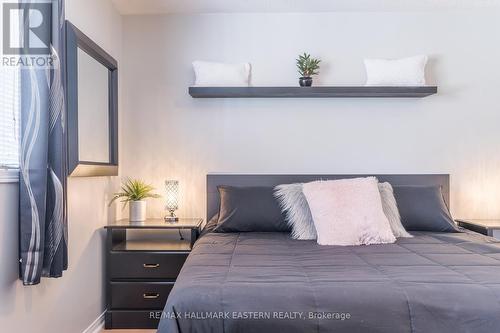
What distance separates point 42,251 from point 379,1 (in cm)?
280

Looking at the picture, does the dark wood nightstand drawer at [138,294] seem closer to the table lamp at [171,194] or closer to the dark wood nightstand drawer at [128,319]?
the dark wood nightstand drawer at [128,319]

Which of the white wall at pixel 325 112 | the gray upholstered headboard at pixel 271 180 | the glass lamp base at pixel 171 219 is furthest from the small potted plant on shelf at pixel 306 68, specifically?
the glass lamp base at pixel 171 219

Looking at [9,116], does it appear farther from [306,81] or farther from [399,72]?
[399,72]

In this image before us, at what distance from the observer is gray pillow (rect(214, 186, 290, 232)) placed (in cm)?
292

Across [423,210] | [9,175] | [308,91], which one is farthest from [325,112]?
[9,175]

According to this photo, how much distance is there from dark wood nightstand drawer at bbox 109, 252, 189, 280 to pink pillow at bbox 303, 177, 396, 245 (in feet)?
3.22

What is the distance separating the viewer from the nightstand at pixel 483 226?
299 centimetres

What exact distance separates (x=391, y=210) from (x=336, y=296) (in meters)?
1.48

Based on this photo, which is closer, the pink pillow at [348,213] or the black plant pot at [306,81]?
the pink pillow at [348,213]

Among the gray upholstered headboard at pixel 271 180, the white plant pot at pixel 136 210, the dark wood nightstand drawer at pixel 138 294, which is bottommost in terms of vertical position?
the dark wood nightstand drawer at pixel 138 294

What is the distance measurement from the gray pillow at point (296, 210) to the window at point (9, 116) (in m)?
1.65

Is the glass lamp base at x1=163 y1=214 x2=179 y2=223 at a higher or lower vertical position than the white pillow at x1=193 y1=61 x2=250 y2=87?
lower

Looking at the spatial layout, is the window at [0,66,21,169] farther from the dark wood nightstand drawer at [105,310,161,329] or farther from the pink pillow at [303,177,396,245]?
the pink pillow at [303,177,396,245]

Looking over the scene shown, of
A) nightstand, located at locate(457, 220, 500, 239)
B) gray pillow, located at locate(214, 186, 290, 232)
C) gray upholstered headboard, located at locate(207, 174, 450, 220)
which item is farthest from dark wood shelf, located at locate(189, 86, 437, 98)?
nightstand, located at locate(457, 220, 500, 239)
